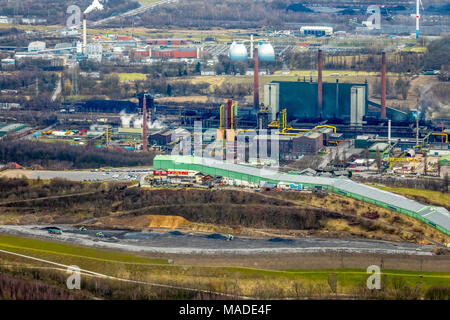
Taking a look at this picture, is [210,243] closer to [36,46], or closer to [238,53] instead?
[238,53]

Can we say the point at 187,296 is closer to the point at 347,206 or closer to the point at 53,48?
the point at 347,206

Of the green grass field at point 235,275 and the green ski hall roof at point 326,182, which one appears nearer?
the green grass field at point 235,275

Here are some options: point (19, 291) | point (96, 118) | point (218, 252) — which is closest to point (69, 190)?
point (218, 252)

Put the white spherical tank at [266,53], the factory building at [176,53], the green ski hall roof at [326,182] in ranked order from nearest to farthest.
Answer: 1. the green ski hall roof at [326,182]
2. the white spherical tank at [266,53]
3. the factory building at [176,53]

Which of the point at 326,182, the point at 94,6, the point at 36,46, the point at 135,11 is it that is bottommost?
the point at 326,182
